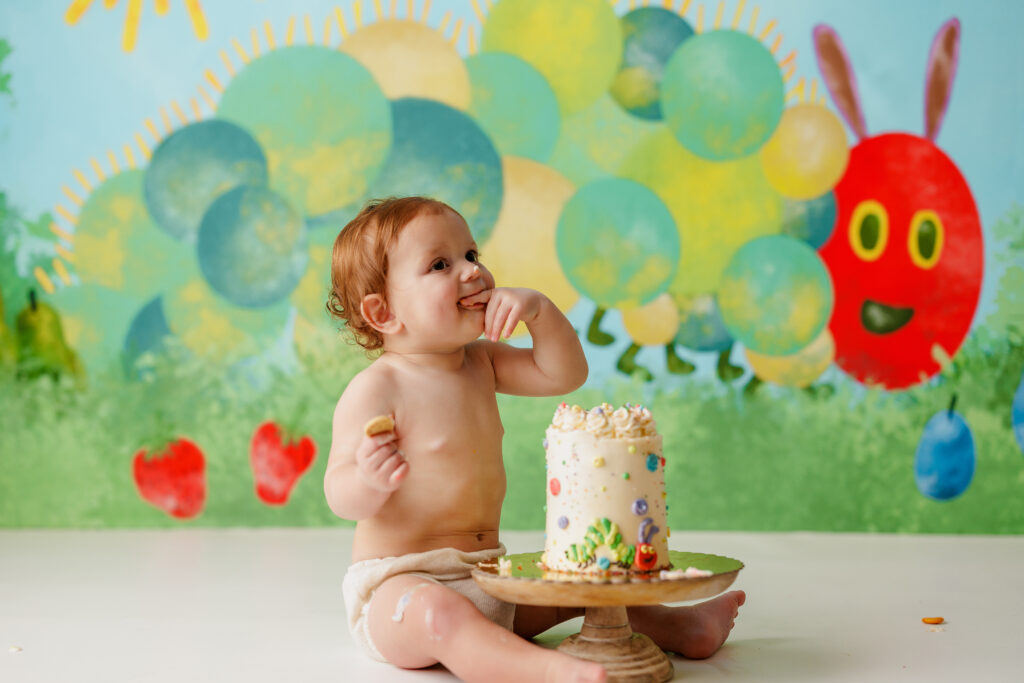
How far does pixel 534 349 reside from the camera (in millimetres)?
1479

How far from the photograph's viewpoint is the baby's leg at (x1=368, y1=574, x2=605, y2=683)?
1.12 meters

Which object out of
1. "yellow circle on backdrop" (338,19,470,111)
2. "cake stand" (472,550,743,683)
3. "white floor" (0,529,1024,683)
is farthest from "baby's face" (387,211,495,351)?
"yellow circle on backdrop" (338,19,470,111)

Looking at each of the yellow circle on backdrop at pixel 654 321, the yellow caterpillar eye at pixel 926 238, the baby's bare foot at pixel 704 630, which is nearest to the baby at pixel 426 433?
the baby's bare foot at pixel 704 630

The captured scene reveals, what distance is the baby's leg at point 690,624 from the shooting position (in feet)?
4.43

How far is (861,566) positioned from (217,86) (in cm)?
188

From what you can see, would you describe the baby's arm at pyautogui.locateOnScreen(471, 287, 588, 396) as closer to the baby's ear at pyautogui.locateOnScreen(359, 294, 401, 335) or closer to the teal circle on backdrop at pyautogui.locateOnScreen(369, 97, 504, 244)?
the baby's ear at pyautogui.locateOnScreen(359, 294, 401, 335)

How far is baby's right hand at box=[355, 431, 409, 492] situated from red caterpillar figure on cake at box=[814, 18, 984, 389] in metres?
1.53

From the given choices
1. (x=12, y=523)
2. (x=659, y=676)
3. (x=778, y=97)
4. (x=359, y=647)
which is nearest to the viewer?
(x=659, y=676)

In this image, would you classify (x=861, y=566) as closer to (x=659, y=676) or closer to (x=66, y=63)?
(x=659, y=676)

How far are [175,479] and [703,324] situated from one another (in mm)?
1357

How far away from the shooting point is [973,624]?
5.04 feet

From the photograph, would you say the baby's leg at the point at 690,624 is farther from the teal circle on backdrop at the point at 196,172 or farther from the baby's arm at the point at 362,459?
the teal circle on backdrop at the point at 196,172

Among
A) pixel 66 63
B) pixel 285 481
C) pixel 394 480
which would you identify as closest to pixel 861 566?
pixel 394 480

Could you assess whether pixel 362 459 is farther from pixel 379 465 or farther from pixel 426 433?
pixel 426 433
